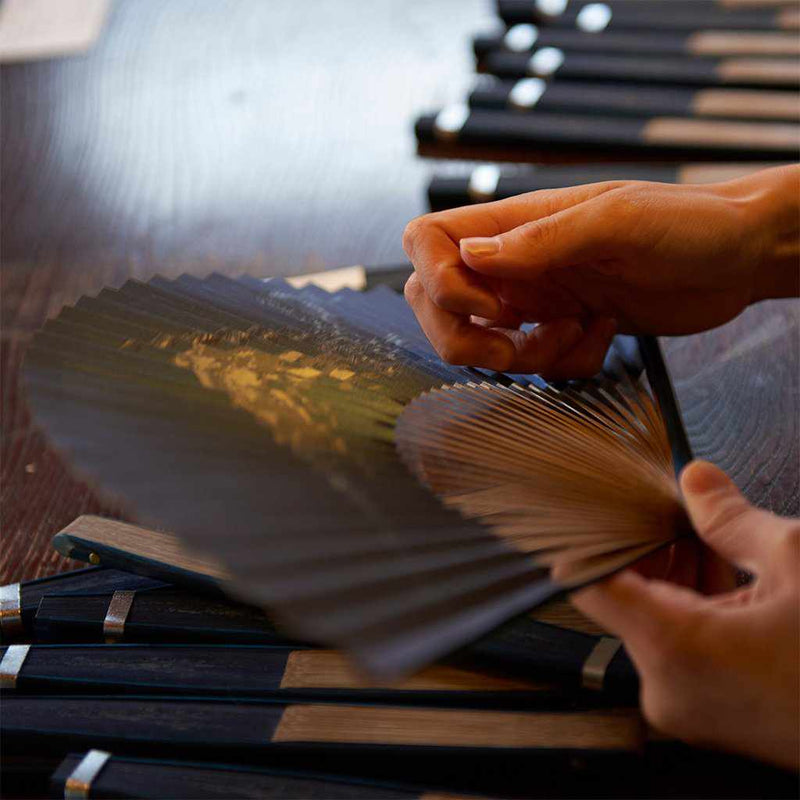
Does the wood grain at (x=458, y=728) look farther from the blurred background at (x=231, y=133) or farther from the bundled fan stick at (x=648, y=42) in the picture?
the bundled fan stick at (x=648, y=42)

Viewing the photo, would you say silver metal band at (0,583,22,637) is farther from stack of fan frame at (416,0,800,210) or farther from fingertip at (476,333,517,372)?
stack of fan frame at (416,0,800,210)

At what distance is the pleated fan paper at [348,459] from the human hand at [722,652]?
33 mm

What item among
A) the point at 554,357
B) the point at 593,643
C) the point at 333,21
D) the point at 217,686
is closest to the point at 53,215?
the point at 333,21

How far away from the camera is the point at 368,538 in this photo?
583mm

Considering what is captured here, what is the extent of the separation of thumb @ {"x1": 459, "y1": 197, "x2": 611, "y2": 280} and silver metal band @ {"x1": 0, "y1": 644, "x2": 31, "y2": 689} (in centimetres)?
41

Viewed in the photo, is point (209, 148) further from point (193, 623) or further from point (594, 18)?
point (193, 623)

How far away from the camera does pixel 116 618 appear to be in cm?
74

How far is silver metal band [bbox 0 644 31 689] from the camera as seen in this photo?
2.31 feet

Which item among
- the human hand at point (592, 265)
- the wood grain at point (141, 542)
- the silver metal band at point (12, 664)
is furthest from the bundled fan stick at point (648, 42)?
the silver metal band at point (12, 664)

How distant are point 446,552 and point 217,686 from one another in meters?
0.19

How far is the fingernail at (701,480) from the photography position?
2.15 feet

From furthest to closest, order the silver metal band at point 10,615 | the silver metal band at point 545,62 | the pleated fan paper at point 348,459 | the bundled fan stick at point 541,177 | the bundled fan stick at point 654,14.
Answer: the bundled fan stick at point 654,14 < the silver metal band at point 545,62 < the bundled fan stick at point 541,177 < the silver metal band at point 10,615 < the pleated fan paper at point 348,459

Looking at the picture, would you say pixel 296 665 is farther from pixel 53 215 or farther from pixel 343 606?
pixel 53 215

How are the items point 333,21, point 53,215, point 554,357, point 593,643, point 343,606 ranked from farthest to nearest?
point 333,21, point 53,215, point 554,357, point 593,643, point 343,606
